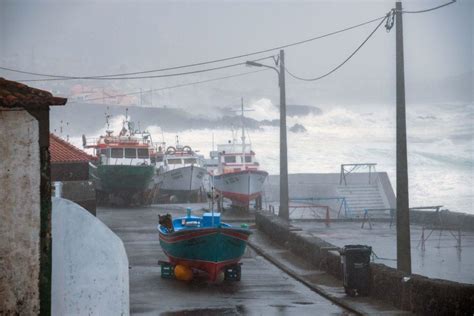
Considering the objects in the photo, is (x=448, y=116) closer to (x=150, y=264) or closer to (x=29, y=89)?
(x=150, y=264)

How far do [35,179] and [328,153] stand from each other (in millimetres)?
97773

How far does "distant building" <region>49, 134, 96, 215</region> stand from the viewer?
24062 millimetres

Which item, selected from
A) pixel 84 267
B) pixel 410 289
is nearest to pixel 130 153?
pixel 410 289

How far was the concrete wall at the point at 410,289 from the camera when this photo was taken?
1189 cm

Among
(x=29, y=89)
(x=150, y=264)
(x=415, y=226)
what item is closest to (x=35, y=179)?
(x=29, y=89)

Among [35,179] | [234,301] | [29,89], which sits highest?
[29,89]

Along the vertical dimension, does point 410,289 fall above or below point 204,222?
below

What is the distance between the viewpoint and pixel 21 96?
930 cm

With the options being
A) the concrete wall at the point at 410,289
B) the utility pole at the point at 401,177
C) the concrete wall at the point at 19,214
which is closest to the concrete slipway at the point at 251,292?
the concrete wall at the point at 410,289

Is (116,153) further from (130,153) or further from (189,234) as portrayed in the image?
(189,234)

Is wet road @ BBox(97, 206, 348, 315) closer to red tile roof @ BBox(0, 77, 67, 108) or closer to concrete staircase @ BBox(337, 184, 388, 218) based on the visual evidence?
red tile roof @ BBox(0, 77, 67, 108)

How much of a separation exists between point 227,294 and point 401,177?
4.30 metres

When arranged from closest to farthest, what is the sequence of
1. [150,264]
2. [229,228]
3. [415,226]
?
[229,228] → [150,264] → [415,226]

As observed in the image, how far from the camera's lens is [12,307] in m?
9.23
